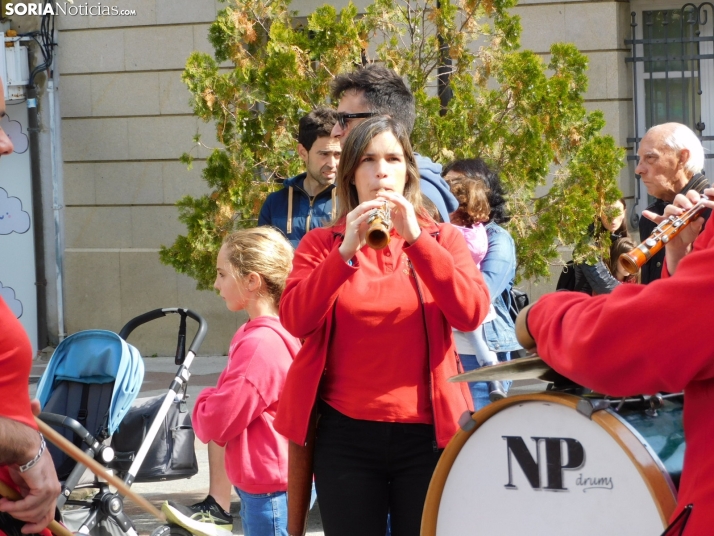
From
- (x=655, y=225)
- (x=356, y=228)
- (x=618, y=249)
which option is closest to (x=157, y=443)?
(x=356, y=228)

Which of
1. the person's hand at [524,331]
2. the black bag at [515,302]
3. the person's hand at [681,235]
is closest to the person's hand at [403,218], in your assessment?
the person's hand at [681,235]

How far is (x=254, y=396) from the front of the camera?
12.5ft

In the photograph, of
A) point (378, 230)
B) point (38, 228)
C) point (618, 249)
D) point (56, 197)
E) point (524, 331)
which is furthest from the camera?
point (38, 228)

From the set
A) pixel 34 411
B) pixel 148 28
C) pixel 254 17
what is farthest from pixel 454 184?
pixel 148 28

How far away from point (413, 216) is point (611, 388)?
4.25 feet

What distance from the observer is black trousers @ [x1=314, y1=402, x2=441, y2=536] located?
299cm

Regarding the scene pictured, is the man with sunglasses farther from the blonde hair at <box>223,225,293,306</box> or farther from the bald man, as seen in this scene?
the bald man

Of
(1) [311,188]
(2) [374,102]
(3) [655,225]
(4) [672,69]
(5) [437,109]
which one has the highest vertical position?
(4) [672,69]

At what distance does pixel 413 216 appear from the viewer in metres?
2.98

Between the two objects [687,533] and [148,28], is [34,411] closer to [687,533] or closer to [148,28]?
[687,533]

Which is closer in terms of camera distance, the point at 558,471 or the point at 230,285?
the point at 558,471

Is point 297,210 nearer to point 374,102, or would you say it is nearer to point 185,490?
point 374,102

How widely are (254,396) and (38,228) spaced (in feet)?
26.4

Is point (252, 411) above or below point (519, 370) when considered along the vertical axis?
below
